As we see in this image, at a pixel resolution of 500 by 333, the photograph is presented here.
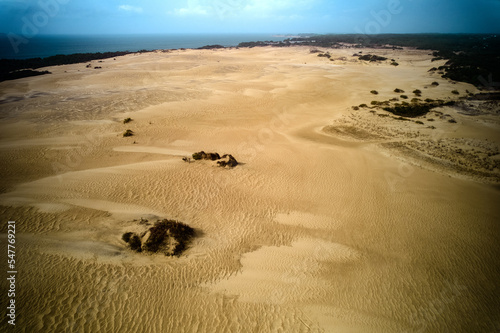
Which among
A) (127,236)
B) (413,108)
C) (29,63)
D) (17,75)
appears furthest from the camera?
(29,63)

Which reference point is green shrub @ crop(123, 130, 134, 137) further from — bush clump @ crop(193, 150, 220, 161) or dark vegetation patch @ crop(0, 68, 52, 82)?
dark vegetation patch @ crop(0, 68, 52, 82)

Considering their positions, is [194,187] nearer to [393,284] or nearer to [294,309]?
[294,309]

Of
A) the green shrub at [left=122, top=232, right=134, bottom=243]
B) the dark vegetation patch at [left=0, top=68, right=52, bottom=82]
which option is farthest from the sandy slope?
the dark vegetation patch at [left=0, top=68, right=52, bottom=82]

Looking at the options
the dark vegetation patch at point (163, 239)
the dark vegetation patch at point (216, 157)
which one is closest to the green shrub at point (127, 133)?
the dark vegetation patch at point (216, 157)

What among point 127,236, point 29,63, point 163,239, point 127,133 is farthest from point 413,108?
point 29,63

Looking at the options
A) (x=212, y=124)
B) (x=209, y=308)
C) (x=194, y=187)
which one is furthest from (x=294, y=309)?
(x=212, y=124)

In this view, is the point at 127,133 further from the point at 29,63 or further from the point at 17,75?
the point at 29,63

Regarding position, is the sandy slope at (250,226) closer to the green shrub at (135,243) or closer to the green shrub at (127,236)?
the green shrub at (127,236)
